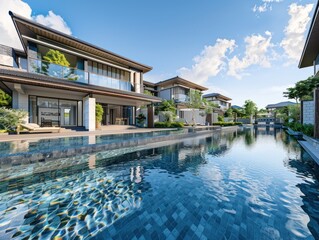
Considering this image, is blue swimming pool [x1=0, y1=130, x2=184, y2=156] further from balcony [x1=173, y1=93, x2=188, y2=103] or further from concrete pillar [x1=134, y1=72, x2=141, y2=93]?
balcony [x1=173, y1=93, x2=188, y2=103]

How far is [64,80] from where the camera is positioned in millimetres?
10906

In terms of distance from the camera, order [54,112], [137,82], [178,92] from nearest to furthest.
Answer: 1. [54,112]
2. [137,82]
3. [178,92]

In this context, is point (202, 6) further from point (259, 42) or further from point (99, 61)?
point (99, 61)

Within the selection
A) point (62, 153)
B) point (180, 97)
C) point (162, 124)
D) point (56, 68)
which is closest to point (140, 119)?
point (162, 124)

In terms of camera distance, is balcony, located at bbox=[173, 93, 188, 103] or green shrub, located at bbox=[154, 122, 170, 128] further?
balcony, located at bbox=[173, 93, 188, 103]

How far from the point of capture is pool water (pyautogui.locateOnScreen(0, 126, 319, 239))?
2195mm

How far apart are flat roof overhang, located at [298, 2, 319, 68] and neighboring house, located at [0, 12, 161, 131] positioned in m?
13.3

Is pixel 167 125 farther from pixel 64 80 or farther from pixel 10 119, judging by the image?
pixel 10 119

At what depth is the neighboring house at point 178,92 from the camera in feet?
80.8

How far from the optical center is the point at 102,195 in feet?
10.8

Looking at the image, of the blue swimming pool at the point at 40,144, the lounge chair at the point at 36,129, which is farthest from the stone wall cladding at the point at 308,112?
the lounge chair at the point at 36,129

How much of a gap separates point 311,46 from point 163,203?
17311mm

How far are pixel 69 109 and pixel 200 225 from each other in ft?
50.5

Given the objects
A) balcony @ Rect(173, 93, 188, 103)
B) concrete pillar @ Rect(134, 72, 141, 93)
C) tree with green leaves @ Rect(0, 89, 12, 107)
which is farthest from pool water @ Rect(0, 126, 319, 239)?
balcony @ Rect(173, 93, 188, 103)
